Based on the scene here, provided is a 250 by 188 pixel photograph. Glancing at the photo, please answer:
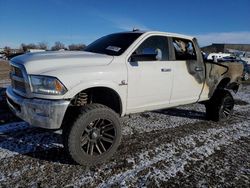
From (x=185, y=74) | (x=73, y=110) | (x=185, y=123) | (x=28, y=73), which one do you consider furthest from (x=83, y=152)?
(x=185, y=123)

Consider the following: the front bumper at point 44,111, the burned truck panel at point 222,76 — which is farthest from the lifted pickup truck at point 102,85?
the burned truck panel at point 222,76

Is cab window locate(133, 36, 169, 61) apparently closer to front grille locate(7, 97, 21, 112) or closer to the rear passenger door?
the rear passenger door

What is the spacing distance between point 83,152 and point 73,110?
0.59 metres

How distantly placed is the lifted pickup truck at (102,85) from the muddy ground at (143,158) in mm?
352

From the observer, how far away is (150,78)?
4.03 m

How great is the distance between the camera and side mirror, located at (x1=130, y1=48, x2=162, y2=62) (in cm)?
389

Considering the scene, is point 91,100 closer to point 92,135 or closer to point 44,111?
point 92,135

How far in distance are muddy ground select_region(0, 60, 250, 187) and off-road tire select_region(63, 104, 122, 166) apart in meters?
0.15

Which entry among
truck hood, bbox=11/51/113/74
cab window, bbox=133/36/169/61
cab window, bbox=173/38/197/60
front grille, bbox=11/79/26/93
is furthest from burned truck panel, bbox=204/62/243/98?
front grille, bbox=11/79/26/93

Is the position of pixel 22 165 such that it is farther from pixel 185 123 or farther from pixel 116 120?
pixel 185 123

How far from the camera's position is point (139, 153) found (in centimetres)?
387

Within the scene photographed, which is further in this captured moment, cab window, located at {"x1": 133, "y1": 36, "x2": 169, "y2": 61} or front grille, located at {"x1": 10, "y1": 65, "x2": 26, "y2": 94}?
cab window, located at {"x1": 133, "y1": 36, "x2": 169, "y2": 61}

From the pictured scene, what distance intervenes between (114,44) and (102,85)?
1158 mm

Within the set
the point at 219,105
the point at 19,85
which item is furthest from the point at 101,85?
the point at 219,105
